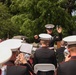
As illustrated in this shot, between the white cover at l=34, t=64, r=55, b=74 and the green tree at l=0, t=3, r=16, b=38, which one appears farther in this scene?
the green tree at l=0, t=3, r=16, b=38

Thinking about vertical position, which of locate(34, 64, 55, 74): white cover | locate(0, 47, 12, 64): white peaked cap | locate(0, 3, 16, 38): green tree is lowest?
locate(0, 3, 16, 38): green tree

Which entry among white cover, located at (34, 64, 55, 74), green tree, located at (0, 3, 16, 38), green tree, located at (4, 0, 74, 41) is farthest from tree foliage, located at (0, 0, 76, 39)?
white cover, located at (34, 64, 55, 74)

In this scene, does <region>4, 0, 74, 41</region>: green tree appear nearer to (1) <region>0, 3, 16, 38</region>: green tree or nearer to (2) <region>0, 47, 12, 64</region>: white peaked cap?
(1) <region>0, 3, 16, 38</region>: green tree

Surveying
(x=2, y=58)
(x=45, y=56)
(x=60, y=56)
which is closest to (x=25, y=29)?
(x=60, y=56)

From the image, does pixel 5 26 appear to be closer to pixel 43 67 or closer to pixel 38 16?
pixel 38 16

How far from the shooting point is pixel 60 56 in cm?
1008

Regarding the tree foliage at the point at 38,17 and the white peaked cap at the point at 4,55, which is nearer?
the white peaked cap at the point at 4,55

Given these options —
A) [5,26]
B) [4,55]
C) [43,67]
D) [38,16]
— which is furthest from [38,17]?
[4,55]

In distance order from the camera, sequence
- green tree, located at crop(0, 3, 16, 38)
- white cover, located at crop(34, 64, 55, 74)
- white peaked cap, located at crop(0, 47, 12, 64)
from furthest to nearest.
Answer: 1. green tree, located at crop(0, 3, 16, 38)
2. white cover, located at crop(34, 64, 55, 74)
3. white peaked cap, located at crop(0, 47, 12, 64)

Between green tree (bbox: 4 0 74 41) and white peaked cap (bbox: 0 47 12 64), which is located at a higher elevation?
white peaked cap (bbox: 0 47 12 64)

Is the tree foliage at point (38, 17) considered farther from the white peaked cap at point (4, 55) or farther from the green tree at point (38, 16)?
the white peaked cap at point (4, 55)

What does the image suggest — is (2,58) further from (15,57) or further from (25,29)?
(25,29)

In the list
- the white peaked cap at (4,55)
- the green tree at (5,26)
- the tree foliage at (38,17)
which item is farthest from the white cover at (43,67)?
the green tree at (5,26)

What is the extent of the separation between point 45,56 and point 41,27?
70.0 ft
